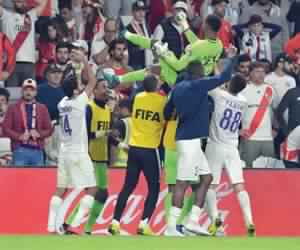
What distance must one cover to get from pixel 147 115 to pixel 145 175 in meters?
0.81

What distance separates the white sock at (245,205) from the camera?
76.9 ft

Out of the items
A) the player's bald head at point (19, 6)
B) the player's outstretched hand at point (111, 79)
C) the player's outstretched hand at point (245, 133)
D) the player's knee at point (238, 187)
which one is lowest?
the player's knee at point (238, 187)

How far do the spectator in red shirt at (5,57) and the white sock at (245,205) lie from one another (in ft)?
16.2

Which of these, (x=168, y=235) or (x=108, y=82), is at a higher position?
(x=108, y=82)

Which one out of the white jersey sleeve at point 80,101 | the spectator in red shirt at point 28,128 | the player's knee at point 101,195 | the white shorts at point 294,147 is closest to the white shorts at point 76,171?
the player's knee at point 101,195

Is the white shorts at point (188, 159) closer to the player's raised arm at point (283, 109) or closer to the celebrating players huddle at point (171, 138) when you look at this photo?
the celebrating players huddle at point (171, 138)

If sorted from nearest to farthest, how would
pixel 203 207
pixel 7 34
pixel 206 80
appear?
1. pixel 206 80
2. pixel 203 207
3. pixel 7 34

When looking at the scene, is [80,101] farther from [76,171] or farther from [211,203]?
[211,203]

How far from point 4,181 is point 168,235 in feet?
10.2

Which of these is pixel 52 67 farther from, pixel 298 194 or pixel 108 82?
pixel 298 194

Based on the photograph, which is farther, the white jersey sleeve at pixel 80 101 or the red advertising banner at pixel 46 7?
the red advertising banner at pixel 46 7

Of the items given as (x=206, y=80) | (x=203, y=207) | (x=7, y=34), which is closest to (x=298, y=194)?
(x=203, y=207)

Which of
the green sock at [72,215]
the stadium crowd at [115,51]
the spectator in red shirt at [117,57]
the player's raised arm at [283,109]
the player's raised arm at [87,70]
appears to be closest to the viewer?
the player's raised arm at [87,70]

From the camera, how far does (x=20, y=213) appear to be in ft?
82.5
